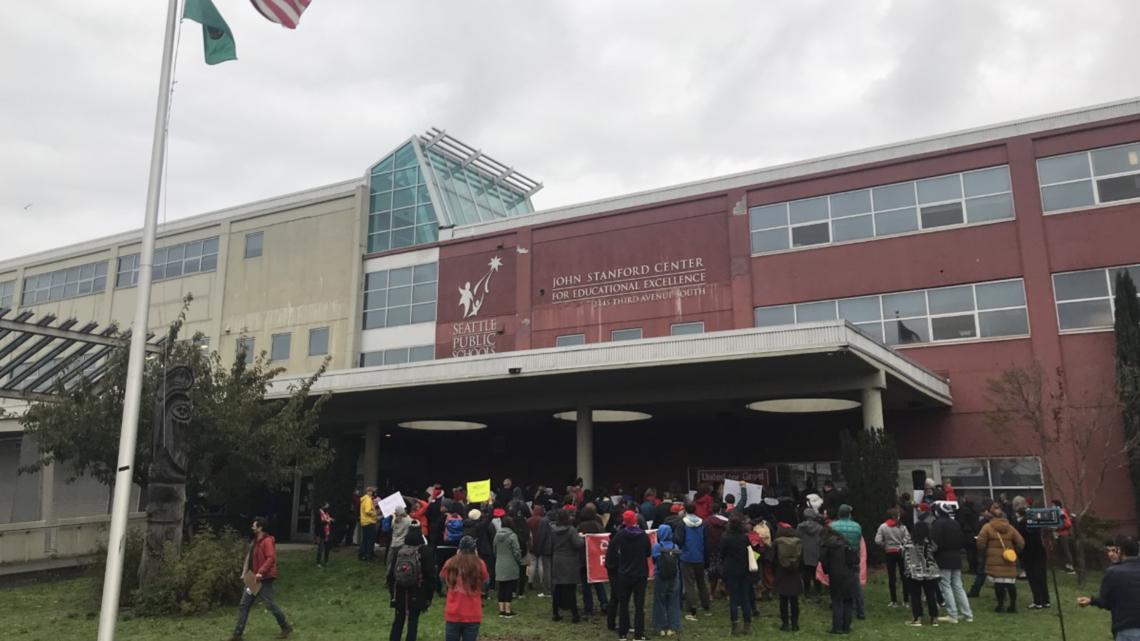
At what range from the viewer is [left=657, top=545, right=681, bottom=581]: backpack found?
10.9m

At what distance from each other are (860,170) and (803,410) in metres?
7.99

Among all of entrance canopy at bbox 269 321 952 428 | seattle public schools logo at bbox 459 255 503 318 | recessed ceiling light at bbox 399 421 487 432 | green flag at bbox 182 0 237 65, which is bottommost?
recessed ceiling light at bbox 399 421 487 432

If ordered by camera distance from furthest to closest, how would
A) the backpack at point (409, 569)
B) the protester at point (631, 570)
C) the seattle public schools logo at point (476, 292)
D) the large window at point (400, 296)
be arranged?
the large window at point (400, 296)
the seattle public schools logo at point (476, 292)
the protester at point (631, 570)
the backpack at point (409, 569)

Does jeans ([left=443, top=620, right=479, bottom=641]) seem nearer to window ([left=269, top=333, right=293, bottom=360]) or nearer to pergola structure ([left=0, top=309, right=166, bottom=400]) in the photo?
pergola structure ([left=0, top=309, right=166, bottom=400])

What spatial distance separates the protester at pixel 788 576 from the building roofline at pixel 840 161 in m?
17.8

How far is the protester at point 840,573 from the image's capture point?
38.2 feet

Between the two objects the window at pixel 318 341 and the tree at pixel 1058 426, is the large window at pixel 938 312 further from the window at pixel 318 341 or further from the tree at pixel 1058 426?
the window at pixel 318 341

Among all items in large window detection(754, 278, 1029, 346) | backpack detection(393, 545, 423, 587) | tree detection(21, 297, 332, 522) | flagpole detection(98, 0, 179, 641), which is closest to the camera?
flagpole detection(98, 0, 179, 641)

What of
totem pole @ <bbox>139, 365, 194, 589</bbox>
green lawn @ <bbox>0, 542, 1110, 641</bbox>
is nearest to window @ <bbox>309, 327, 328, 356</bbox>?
green lawn @ <bbox>0, 542, 1110, 641</bbox>

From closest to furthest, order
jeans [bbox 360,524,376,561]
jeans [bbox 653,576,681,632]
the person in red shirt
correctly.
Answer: the person in red shirt
jeans [bbox 653,576,681,632]
jeans [bbox 360,524,376,561]

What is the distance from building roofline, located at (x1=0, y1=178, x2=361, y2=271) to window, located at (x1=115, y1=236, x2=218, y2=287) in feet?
2.65

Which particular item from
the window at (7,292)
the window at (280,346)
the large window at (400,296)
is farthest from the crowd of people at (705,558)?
the window at (7,292)

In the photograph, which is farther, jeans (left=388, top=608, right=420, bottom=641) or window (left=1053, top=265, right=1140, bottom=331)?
window (left=1053, top=265, right=1140, bottom=331)

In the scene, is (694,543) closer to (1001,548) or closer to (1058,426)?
(1001,548)
